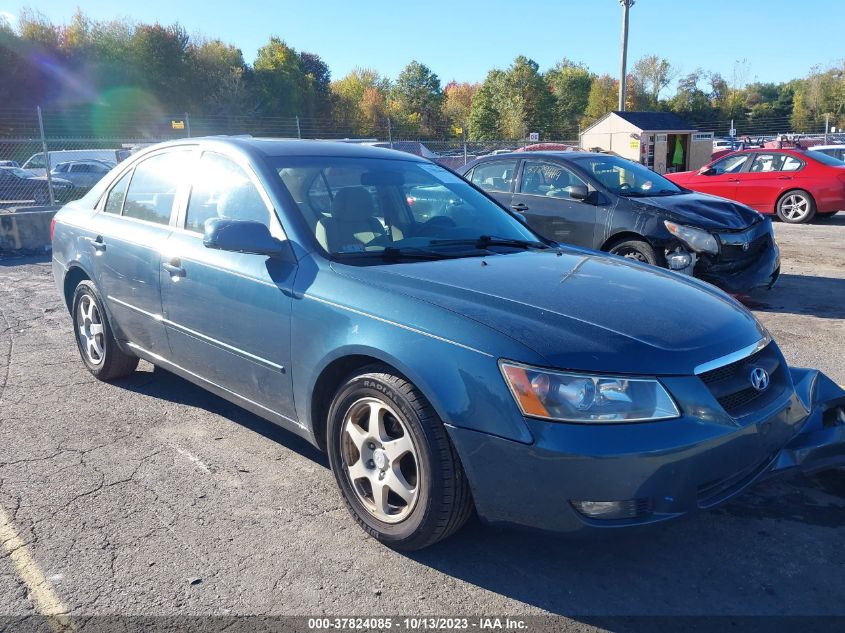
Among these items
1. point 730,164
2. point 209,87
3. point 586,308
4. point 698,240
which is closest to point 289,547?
point 586,308

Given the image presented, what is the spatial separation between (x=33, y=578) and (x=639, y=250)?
19.3ft

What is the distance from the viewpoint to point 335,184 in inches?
146

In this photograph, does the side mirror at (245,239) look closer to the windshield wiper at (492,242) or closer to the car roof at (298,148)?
the car roof at (298,148)

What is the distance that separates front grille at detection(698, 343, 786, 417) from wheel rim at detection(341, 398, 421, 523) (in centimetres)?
114

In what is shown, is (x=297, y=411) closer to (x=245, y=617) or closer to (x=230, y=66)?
(x=245, y=617)

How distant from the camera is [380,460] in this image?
2.88m

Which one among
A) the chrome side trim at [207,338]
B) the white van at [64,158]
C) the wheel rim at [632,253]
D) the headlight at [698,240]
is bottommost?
the wheel rim at [632,253]

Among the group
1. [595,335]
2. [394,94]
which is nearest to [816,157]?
[595,335]

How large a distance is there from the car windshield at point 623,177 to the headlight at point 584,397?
5232 mm

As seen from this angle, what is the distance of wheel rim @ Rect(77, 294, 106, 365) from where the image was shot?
15.9 feet

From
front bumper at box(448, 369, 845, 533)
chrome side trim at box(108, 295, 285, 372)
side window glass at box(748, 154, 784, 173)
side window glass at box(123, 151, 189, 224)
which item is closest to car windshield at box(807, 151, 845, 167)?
side window glass at box(748, 154, 784, 173)

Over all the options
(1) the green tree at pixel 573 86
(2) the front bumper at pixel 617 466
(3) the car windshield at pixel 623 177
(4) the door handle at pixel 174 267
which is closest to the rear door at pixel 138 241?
(4) the door handle at pixel 174 267

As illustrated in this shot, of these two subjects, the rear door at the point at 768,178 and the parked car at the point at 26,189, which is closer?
the rear door at the point at 768,178

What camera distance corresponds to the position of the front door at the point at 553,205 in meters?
7.35
